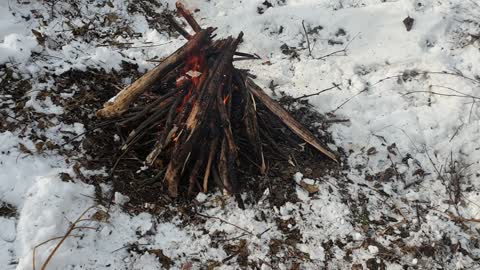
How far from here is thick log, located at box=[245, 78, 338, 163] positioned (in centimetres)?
394

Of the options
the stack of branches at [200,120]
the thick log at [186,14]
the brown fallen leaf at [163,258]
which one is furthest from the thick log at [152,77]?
the brown fallen leaf at [163,258]

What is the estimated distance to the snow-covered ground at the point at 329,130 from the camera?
3.18 metres

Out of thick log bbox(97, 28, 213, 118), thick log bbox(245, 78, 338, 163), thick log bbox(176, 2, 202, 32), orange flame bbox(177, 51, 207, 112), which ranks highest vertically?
thick log bbox(176, 2, 202, 32)

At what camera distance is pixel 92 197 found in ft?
11.0

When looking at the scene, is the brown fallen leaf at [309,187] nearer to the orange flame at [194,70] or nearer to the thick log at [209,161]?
the thick log at [209,161]

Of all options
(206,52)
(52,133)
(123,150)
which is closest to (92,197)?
(123,150)

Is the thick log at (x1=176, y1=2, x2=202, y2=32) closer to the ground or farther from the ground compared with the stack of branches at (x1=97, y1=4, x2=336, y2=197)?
farther from the ground

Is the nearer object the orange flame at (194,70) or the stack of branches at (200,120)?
the stack of branches at (200,120)

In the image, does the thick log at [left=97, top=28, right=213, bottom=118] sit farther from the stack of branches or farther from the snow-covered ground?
the snow-covered ground

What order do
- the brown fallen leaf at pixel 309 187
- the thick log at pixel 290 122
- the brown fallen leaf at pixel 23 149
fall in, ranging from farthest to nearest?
1. the thick log at pixel 290 122
2. the brown fallen leaf at pixel 309 187
3. the brown fallen leaf at pixel 23 149

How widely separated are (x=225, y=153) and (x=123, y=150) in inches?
38.2

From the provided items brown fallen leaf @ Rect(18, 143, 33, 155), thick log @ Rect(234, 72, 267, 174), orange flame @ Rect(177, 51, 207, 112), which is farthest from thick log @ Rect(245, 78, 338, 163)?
brown fallen leaf @ Rect(18, 143, 33, 155)

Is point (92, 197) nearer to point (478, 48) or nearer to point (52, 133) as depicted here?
point (52, 133)

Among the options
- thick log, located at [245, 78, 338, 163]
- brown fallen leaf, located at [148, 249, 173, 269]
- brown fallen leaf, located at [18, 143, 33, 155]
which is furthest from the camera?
thick log, located at [245, 78, 338, 163]
